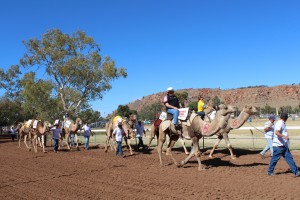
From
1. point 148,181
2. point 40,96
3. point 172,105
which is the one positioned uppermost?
point 40,96

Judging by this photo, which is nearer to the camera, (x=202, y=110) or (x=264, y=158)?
(x=264, y=158)

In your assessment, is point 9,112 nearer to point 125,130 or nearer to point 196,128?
point 125,130

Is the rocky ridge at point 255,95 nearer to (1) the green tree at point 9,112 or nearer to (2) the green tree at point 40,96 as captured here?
(1) the green tree at point 9,112

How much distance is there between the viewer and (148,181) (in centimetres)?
1048

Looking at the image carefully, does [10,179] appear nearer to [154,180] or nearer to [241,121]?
[154,180]

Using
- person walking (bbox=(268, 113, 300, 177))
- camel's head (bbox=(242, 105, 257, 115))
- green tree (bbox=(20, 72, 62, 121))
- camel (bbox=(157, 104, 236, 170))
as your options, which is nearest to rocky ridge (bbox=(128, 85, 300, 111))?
green tree (bbox=(20, 72, 62, 121))

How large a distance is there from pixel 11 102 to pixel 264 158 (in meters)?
52.6

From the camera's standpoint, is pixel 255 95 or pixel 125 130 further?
pixel 255 95

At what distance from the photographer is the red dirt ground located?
865cm

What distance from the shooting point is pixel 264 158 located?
581 inches

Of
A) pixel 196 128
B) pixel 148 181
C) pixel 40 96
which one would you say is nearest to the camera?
pixel 148 181

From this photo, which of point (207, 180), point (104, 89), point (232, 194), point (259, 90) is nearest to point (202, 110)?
point (207, 180)

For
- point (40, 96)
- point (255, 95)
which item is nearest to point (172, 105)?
point (40, 96)

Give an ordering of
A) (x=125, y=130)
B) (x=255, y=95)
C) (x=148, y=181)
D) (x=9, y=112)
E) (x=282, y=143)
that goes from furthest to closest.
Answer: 1. (x=255, y=95)
2. (x=9, y=112)
3. (x=125, y=130)
4. (x=148, y=181)
5. (x=282, y=143)
